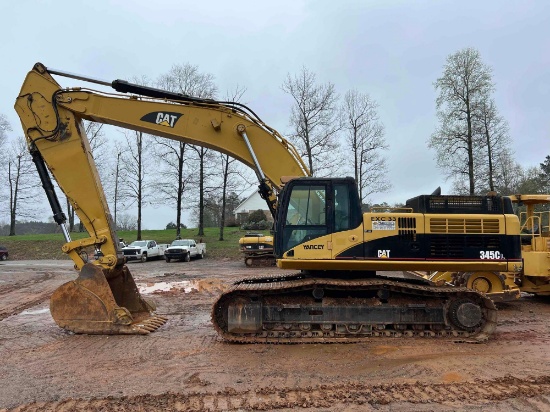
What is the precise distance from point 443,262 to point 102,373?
546 centimetres

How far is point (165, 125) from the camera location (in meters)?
8.41

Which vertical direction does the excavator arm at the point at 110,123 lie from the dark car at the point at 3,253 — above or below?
above

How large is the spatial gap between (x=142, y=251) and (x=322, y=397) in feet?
88.1

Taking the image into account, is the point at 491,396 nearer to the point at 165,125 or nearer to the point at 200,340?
the point at 200,340

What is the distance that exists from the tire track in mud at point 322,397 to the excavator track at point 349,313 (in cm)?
193

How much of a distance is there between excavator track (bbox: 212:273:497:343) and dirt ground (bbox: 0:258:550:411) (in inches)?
9.5

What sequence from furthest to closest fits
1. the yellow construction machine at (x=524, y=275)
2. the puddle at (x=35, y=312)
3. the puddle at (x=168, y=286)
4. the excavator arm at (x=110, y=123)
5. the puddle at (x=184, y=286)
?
the puddle at (x=168, y=286) → the puddle at (x=184, y=286) → the puddle at (x=35, y=312) → the yellow construction machine at (x=524, y=275) → the excavator arm at (x=110, y=123)

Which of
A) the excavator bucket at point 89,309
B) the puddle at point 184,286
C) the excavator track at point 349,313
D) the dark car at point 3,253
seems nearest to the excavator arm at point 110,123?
the excavator bucket at point 89,309

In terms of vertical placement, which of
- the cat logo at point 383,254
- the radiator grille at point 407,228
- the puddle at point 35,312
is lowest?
the puddle at point 35,312

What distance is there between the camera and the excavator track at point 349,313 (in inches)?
286

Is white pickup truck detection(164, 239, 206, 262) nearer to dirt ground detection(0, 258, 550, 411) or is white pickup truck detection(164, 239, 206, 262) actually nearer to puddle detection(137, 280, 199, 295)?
puddle detection(137, 280, 199, 295)

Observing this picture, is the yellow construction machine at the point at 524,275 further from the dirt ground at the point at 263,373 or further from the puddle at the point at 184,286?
the puddle at the point at 184,286

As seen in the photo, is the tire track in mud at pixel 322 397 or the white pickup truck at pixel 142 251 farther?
the white pickup truck at pixel 142 251

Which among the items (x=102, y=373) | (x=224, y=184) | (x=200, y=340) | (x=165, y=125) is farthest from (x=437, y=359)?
(x=224, y=184)
